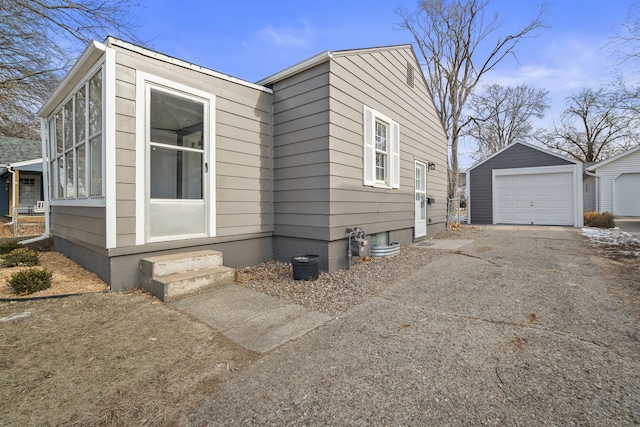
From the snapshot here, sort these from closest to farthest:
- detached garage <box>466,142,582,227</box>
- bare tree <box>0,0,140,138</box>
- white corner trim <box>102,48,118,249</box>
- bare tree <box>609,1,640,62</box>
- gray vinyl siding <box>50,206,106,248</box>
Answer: white corner trim <box>102,48,118,249</box>
gray vinyl siding <box>50,206,106,248</box>
bare tree <box>609,1,640,62</box>
bare tree <box>0,0,140,138</box>
detached garage <box>466,142,582,227</box>

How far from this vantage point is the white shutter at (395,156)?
6781mm

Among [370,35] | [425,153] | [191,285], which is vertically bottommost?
[191,285]

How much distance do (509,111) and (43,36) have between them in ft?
102

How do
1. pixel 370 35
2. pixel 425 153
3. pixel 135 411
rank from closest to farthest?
pixel 135 411 → pixel 425 153 → pixel 370 35

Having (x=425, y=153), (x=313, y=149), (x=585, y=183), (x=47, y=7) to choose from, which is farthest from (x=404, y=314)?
(x=585, y=183)

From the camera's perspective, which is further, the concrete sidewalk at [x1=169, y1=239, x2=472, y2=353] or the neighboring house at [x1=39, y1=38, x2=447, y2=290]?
the neighboring house at [x1=39, y1=38, x2=447, y2=290]

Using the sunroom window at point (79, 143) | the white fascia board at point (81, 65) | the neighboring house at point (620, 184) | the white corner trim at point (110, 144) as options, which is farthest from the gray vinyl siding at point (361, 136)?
A: the neighboring house at point (620, 184)

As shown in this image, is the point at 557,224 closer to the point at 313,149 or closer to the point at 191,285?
the point at 313,149

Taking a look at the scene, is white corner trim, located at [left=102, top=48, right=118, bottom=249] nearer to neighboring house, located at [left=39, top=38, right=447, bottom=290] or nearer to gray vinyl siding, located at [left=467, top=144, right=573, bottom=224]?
neighboring house, located at [left=39, top=38, right=447, bottom=290]

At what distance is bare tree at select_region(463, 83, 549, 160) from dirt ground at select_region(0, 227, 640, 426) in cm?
2475

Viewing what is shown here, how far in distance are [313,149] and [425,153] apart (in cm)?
510

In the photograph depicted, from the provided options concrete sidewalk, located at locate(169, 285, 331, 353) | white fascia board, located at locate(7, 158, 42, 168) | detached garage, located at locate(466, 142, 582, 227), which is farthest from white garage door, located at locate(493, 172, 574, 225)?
→ white fascia board, located at locate(7, 158, 42, 168)

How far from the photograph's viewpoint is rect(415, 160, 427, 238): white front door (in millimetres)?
8289

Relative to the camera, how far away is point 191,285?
372cm
